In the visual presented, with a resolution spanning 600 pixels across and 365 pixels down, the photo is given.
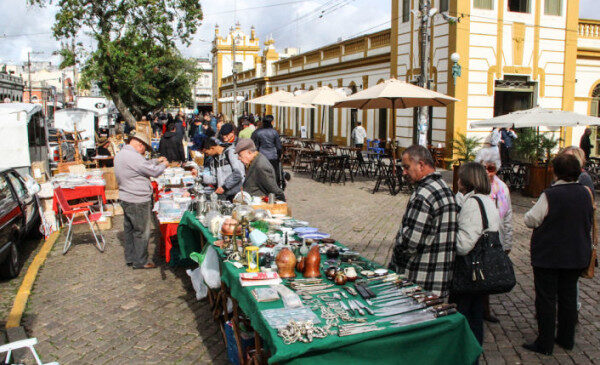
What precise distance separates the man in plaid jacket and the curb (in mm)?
4084

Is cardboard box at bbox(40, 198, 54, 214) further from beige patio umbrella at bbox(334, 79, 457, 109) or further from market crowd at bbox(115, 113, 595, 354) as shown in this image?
market crowd at bbox(115, 113, 595, 354)

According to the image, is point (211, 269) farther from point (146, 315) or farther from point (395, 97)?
point (395, 97)

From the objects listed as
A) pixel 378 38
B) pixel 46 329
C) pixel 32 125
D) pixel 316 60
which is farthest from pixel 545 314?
pixel 316 60

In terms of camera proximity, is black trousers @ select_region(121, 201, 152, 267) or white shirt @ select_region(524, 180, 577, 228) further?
black trousers @ select_region(121, 201, 152, 267)

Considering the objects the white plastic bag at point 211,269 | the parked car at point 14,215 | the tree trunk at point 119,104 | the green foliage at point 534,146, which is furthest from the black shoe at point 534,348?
the tree trunk at point 119,104

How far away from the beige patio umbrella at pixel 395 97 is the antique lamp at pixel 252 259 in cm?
782

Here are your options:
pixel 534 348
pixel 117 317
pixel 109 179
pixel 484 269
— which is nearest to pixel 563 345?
pixel 534 348

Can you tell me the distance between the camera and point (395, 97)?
36.9ft

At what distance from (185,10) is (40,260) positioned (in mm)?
13156

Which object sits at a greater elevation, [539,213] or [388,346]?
[539,213]

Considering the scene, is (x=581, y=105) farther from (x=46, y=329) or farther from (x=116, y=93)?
(x=46, y=329)

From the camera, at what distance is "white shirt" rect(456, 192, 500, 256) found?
3.57 metres

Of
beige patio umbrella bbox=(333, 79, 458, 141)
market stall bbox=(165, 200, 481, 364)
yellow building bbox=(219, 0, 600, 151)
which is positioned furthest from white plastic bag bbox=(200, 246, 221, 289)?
yellow building bbox=(219, 0, 600, 151)

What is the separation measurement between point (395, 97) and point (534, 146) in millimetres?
3750
